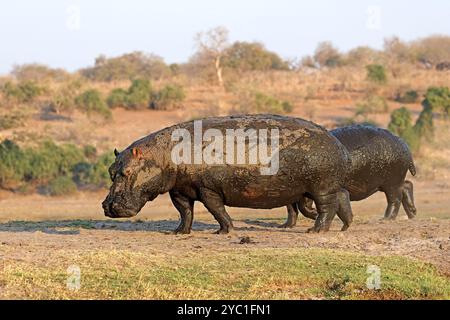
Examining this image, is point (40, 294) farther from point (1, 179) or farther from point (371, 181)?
point (1, 179)

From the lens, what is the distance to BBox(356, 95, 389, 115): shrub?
34044 mm

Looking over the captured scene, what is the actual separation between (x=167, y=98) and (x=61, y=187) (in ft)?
41.7

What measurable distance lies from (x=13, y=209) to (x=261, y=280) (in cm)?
1283

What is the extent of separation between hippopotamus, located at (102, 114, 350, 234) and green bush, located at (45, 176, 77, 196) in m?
12.1

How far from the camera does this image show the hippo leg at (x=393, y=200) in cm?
1503

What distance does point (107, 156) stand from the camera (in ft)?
83.6

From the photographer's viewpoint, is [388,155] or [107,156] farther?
[107,156]

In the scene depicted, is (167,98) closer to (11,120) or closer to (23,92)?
(23,92)

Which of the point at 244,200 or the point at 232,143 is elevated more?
the point at 232,143

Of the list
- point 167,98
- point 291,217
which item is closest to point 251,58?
point 167,98

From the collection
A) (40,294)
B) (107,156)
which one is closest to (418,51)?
(107,156)

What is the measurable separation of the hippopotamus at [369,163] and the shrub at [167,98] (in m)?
21.9

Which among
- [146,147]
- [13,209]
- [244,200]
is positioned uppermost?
[146,147]

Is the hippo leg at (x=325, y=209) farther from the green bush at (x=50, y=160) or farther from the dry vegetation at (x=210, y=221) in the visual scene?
the green bush at (x=50, y=160)
